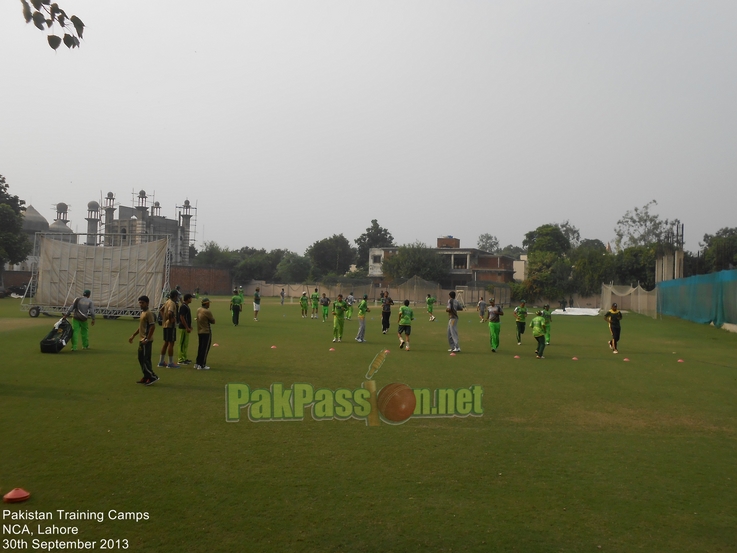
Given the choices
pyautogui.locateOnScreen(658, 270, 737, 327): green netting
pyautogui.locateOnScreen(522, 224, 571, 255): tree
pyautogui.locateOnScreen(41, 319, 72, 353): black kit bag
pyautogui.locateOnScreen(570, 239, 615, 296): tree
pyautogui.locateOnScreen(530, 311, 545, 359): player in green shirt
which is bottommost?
pyautogui.locateOnScreen(41, 319, 72, 353): black kit bag

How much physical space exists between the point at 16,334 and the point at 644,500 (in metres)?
20.9

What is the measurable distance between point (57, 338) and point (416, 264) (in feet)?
199

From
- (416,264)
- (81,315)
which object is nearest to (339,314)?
(81,315)

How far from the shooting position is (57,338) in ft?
52.1

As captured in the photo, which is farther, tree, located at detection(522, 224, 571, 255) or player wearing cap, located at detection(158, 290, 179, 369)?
tree, located at detection(522, 224, 571, 255)

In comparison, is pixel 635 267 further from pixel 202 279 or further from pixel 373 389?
pixel 373 389

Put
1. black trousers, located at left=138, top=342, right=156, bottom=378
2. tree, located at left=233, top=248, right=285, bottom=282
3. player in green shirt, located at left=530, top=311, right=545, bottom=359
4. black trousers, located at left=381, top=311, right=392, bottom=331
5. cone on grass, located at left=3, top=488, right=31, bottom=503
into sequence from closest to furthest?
1. cone on grass, located at left=3, top=488, right=31, bottom=503
2. black trousers, located at left=138, top=342, right=156, bottom=378
3. player in green shirt, located at left=530, top=311, right=545, bottom=359
4. black trousers, located at left=381, top=311, right=392, bottom=331
5. tree, located at left=233, top=248, right=285, bottom=282

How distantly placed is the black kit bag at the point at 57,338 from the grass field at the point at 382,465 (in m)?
2.58

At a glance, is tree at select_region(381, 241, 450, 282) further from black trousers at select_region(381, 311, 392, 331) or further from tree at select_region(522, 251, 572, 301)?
black trousers at select_region(381, 311, 392, 331)

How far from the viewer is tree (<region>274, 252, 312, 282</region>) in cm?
10175

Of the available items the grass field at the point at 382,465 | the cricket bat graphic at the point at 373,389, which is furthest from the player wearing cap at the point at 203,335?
the cricket bat graphic at the point at 373,389

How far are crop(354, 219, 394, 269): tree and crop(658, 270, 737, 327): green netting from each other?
72.6 meters

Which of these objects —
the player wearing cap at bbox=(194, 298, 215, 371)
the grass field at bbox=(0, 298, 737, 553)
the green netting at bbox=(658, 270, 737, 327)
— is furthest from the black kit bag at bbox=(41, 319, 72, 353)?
the green netting at bbox=(658, 270, 737, 327)

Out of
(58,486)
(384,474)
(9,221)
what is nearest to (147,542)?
(58,486)
